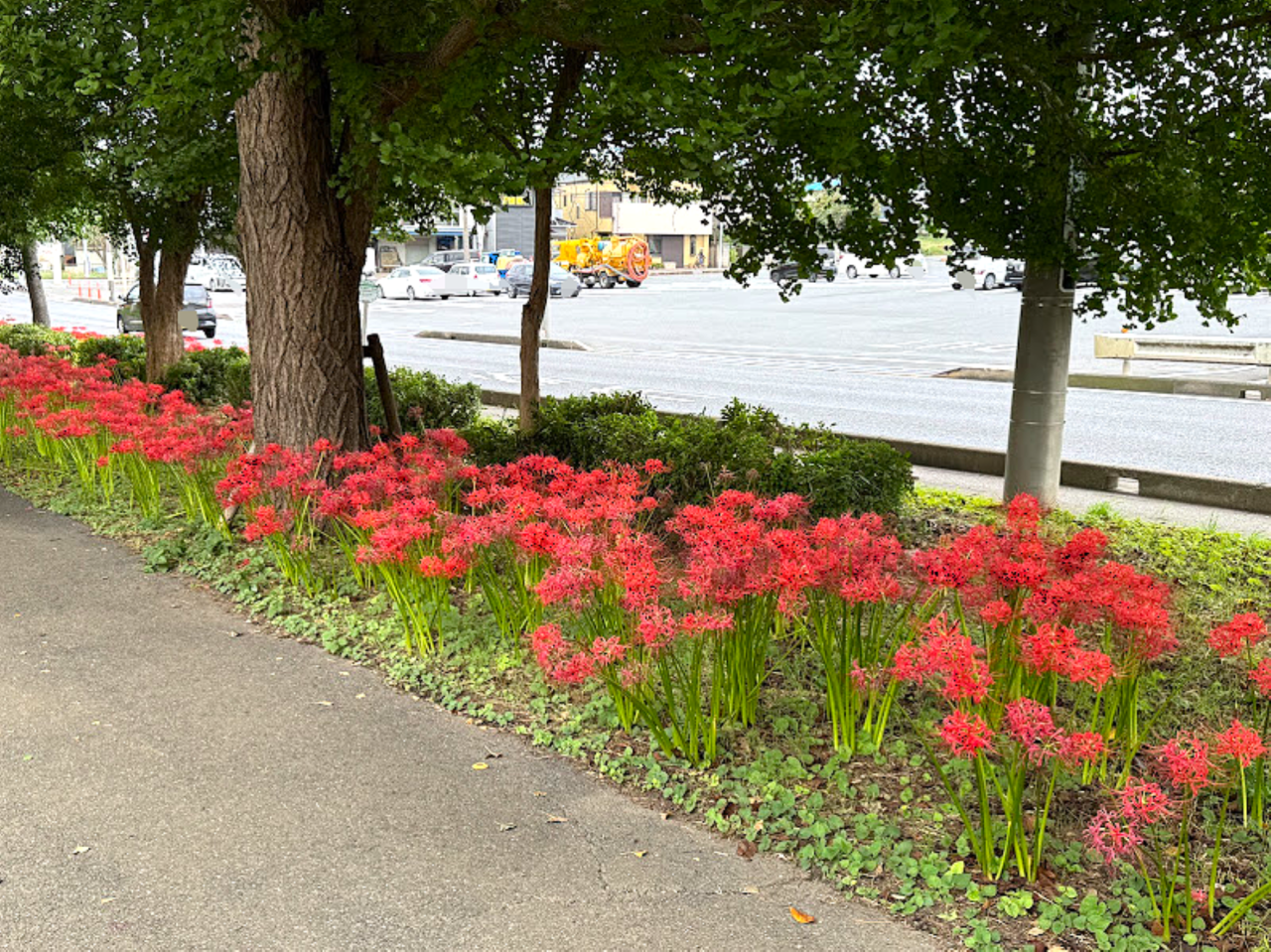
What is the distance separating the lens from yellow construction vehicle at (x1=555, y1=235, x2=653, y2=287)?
52.5 metres

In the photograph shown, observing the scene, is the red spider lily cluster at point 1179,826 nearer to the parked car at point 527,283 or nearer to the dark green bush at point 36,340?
the dark green bush at point 36,340

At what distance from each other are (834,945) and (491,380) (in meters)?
16.1

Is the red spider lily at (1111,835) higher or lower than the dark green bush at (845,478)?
lower

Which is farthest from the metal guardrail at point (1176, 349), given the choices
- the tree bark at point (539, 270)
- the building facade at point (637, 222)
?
the building facade at point (637, 222)

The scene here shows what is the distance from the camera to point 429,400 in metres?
10.9

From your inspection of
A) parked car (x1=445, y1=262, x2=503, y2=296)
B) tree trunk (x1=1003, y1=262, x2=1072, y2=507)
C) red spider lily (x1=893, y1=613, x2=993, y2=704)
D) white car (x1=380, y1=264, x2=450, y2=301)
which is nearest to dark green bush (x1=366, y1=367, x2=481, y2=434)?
tree trunk (x1=1003, y1=262, x2=1072, y2=507)

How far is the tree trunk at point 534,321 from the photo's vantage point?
27.6 feet

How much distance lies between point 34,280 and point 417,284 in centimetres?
2337

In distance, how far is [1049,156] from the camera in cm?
605

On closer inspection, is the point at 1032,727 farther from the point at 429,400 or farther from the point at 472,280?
the point at 472,280

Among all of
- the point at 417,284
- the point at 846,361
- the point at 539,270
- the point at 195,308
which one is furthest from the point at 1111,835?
the point at 417,284

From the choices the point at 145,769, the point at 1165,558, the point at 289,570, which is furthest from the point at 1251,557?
the point at 145,769

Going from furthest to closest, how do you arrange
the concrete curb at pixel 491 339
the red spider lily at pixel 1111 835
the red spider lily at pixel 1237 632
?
the concrete curb at pixel 491 339
the red spider lily at pixel 1237 632
the red spider lily at pixel 1111 835

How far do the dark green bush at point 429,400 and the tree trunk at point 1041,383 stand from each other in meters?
5.06
